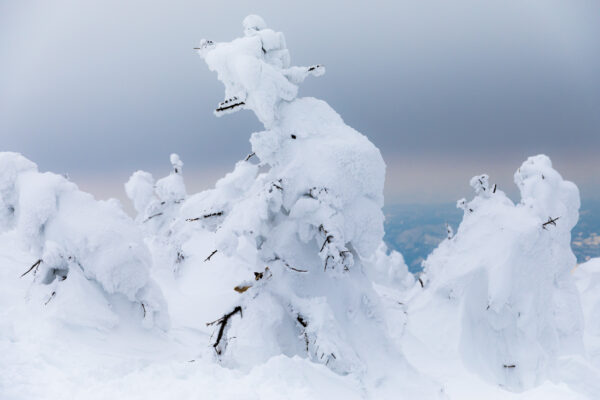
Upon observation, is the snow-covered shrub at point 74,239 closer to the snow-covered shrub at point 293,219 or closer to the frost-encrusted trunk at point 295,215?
the snow-covered shrub at point 293,219

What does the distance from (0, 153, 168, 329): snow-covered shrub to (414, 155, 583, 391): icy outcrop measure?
34.8ft

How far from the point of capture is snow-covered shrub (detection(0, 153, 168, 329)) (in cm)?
777

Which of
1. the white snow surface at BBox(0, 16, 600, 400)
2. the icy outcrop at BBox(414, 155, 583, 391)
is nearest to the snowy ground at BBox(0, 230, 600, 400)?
the white snow surface at BBox(0, 16, 600, 400)

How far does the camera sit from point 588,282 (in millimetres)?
20500

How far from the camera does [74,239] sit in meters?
7.80

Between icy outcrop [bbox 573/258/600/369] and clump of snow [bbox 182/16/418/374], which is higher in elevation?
clump of snow [bbox 182/16/418/374]

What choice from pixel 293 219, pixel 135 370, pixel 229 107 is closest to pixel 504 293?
pixel 293 219

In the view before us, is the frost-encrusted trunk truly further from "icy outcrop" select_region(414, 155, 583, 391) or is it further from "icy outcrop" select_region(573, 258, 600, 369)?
"icy outcrop" select_region(573, 258, 600, 369)

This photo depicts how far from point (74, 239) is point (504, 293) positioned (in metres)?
12.8

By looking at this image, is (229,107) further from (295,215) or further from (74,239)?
(74,239)

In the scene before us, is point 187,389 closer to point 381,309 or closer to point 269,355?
point 269,355

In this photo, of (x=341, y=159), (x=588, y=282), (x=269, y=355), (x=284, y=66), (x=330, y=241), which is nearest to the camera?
(x=269, y=355)

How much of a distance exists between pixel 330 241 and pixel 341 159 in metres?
1.76

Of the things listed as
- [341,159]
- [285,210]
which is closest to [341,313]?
[285,210]
